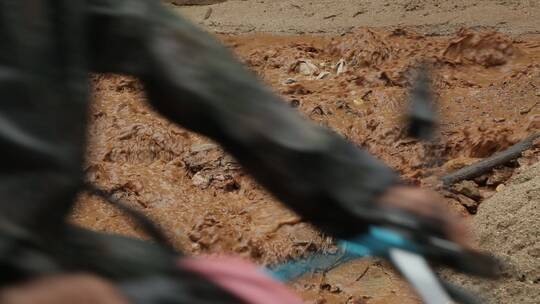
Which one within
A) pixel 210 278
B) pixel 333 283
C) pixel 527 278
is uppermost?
pixel 210 278

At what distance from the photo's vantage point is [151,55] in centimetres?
141

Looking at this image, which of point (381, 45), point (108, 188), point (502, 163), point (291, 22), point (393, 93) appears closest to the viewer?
point (502, 163)

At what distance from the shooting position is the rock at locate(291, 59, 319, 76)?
768 centimetres

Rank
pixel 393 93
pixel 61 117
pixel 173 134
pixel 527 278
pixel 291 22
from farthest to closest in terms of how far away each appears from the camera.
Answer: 1. pixel 291 22
2. pixel 393 93
3. pixel 173 134
4. pixel 527 278
5. pixel 61 117

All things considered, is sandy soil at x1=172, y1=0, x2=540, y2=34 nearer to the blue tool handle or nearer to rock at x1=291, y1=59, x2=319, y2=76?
rock at x1=291, y1=59, x2=319, y2=76

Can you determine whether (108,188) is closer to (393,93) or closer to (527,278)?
(393,93)

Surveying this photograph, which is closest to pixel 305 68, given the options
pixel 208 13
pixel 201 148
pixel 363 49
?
pixel 363 49

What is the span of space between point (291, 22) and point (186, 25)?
315 inches

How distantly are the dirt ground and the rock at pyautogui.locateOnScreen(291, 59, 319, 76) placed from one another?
0.01 meters

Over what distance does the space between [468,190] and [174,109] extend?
12.0 feet

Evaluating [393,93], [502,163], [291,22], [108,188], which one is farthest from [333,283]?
[291,22]

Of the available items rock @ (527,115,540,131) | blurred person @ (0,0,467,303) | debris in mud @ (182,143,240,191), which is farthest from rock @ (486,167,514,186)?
blurred person @ (0,0,467,303)

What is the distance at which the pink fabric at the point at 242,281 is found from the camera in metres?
1.24

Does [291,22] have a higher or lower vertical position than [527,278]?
lower
